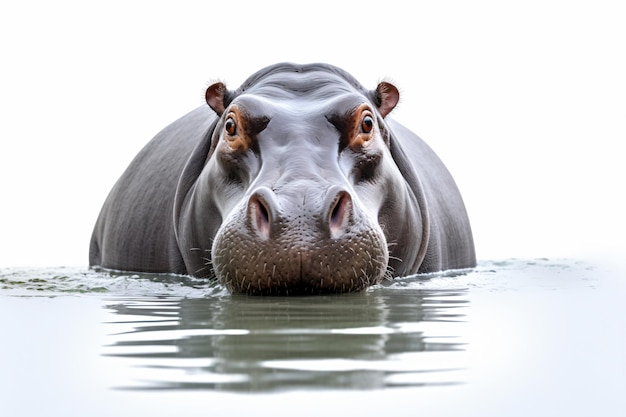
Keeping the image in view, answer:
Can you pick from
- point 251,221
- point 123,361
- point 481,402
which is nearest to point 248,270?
point 251,221

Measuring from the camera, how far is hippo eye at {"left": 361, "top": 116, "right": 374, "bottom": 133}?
649 centimetres

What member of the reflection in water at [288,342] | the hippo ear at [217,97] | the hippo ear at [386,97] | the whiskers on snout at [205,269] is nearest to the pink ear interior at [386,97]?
the hippo ear at [386,97]

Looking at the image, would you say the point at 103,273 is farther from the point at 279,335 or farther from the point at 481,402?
the point at 481,402

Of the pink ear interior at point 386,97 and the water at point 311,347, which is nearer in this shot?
the water at point 311,347

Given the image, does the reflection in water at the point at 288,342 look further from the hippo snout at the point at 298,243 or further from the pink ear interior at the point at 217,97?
the pink ear interior at the point at 217,97

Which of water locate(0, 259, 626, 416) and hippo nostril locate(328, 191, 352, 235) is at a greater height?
hippo nostril locate(328, 191, 352, 235)

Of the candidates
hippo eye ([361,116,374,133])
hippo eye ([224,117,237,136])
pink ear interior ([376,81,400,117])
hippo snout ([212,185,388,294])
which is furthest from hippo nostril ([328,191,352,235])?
pink ear interior ([376,81,400,117])

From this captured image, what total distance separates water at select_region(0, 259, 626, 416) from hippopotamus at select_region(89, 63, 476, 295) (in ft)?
0.73

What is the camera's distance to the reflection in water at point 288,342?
291cm

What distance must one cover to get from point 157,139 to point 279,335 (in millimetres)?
5882

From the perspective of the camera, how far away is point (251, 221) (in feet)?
17.6

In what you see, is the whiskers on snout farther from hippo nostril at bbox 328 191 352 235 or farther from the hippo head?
hippo nostril at bbox 328 191 352 235

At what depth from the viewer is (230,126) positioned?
6492 mm

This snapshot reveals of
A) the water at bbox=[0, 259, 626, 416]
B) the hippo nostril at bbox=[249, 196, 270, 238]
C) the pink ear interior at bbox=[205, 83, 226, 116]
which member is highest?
the pink ear interior at bbox=[205, 83, 226, 116]
